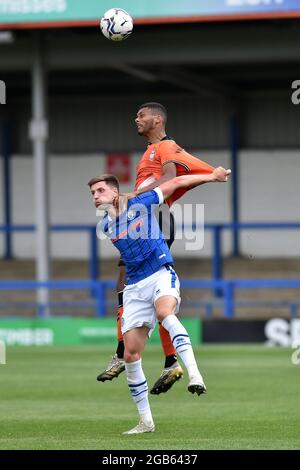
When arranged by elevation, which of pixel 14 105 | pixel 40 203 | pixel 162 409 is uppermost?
pixel 14 105

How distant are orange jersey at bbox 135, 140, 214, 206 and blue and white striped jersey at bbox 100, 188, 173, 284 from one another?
697 mm

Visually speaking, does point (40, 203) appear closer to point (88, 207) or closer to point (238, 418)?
point (88, 207)

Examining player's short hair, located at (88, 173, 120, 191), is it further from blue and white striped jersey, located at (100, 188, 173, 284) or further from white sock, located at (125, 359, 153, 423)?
white sock, located at (125, 359, 153, 423)

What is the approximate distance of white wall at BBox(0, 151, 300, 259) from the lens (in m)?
34.2

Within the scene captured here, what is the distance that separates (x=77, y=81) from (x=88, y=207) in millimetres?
3681

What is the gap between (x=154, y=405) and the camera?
1423 cm

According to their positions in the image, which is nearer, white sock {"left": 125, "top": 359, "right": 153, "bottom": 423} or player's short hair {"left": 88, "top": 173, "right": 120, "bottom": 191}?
player's short hair {"left": 88, "top": 173, "right": 120, "bottom": 191}

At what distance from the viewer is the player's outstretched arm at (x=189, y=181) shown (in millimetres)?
10586

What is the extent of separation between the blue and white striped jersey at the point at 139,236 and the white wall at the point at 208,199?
22217 mm

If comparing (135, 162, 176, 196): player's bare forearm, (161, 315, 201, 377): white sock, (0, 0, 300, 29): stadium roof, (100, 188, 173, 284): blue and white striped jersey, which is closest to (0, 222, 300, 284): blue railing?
(0, 0, 300, 29): stadium roof

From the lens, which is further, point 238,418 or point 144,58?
point 144,58

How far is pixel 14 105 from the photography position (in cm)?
3697
